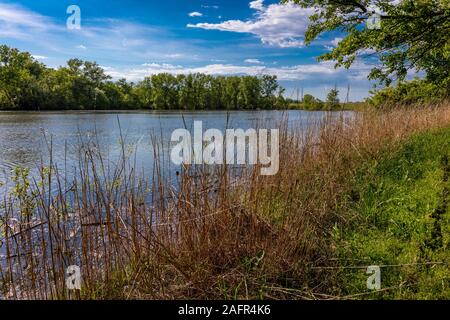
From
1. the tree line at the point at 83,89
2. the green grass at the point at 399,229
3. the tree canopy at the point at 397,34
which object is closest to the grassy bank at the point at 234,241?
the green grass at the point at 399,229

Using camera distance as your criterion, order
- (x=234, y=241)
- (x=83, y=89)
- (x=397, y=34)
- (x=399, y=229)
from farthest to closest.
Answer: (x=83, y=89)
(x=397, y=34)
(x=399, y=229)
(x=234, y=241)

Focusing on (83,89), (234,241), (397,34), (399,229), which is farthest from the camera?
(83,89)

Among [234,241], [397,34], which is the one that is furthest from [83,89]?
[234,241]

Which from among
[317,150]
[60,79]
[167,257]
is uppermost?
[60,79]

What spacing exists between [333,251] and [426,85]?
11.7 m

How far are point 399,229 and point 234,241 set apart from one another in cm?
215

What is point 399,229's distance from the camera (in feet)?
13.2

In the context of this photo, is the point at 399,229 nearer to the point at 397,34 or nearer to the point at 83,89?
the point at 397,34

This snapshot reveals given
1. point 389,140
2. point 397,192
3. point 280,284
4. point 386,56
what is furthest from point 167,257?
point 386,56

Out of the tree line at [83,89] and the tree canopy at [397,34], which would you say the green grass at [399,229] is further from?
the tree line at [83,89]

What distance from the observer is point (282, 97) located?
4906 mm

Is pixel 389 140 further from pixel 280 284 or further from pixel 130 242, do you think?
pixel 130 242

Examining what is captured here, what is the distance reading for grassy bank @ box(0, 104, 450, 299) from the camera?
9.46 ft

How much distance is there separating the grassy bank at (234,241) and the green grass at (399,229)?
2 centimetres
